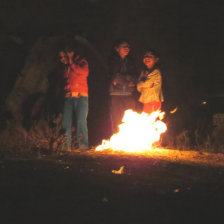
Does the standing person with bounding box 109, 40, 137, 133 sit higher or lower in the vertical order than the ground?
higher

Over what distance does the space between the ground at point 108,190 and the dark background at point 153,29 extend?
154 inches

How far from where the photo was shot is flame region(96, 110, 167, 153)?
8297mm

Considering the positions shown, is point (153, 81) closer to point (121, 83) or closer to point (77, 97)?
point (121, 83)

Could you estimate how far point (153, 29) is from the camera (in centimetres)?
1045

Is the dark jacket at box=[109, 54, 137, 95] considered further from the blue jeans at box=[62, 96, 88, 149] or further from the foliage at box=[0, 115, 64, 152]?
the foliage at box=[0, 115, 64, 152]

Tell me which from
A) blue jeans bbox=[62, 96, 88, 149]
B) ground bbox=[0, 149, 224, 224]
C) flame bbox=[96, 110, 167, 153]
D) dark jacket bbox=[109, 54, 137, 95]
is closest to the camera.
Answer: ground bbox=[0, 149, 224, 224]

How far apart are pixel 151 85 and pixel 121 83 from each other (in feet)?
2.06

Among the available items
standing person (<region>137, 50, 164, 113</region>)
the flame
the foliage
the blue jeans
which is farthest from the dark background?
the foliage

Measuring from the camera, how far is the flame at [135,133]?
830cm

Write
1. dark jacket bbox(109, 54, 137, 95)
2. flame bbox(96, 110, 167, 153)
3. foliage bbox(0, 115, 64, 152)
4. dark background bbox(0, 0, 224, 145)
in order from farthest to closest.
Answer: dark background bbox(0, 0, 224, 145) → dark jacket bbox(109, 54, 137, 95) → flame bbox(96, 110, 167, 153) → foliage bbox(0, 115, 64, 152)

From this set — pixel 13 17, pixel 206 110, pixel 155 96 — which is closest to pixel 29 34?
pixel 13 17

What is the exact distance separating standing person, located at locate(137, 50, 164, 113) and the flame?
0.95ft

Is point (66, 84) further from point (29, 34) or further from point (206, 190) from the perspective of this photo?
point (206, 190)

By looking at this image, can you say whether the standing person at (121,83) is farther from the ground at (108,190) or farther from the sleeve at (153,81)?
the ground at (108,190)
